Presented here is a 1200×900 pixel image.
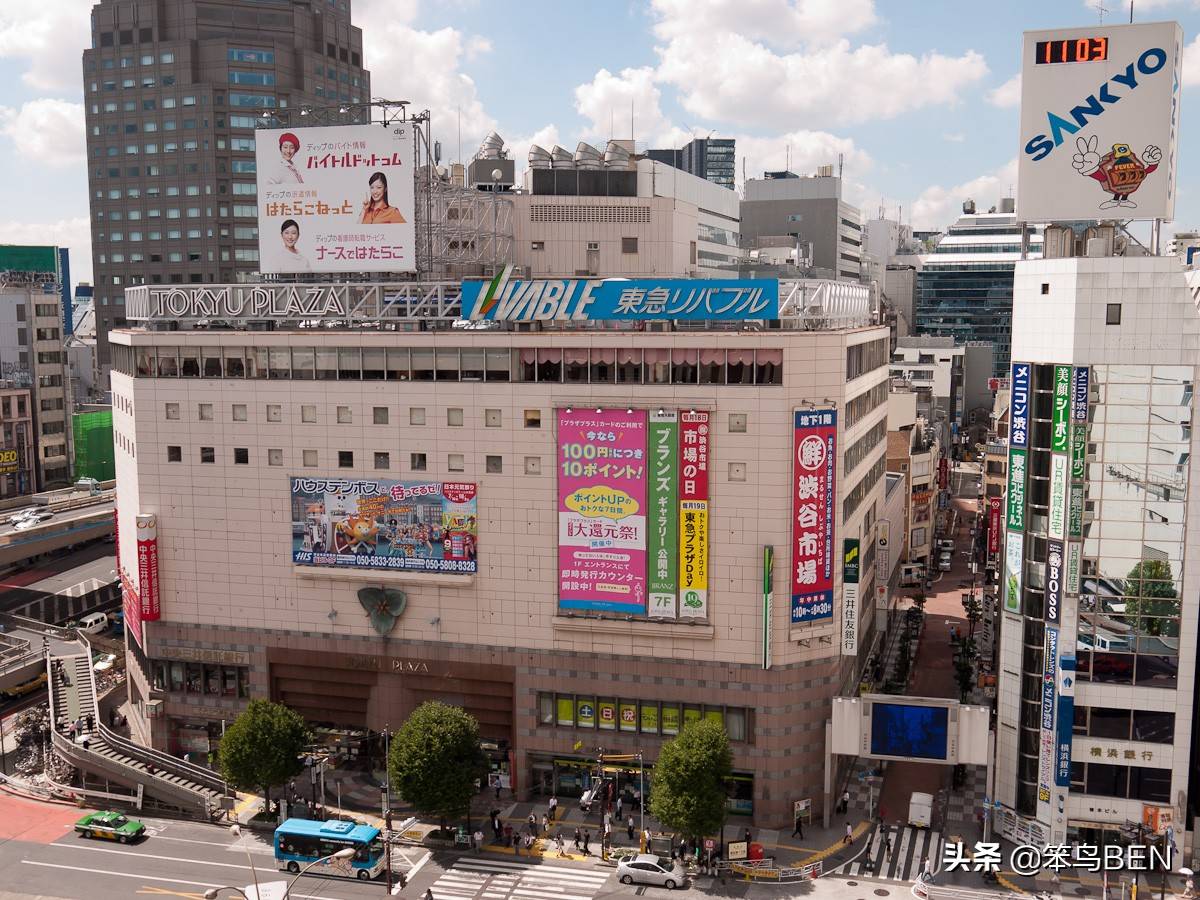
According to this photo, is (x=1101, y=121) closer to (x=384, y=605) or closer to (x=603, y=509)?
(x=603, y=509)

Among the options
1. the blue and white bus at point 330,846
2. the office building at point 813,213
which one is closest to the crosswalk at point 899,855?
the blue and white bus at point 330,846

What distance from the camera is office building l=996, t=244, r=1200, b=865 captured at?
60.8m

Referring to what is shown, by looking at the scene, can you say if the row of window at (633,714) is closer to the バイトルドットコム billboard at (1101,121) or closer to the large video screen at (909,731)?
the large video screen at (909,731)

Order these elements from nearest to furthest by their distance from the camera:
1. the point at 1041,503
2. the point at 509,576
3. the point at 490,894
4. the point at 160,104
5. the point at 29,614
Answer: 1. the point at 490,894
2. the point at 1041,503
3. the point at 509,576
4. the point at 29,614
5. the point at 160,104

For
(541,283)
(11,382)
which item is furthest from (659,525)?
(11,382)

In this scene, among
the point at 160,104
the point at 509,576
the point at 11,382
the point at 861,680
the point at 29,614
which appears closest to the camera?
the point at 509,576

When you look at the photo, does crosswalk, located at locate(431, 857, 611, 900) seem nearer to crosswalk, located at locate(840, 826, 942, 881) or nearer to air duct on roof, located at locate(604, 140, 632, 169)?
crosswalk, located at locate(840, 826, 942, 881)

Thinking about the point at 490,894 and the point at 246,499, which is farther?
the point at 246,499

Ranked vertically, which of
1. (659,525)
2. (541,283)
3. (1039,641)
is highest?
(541,283)

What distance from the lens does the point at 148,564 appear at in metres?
74.8

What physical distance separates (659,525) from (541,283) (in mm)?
16063

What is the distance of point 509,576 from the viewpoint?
228 feet

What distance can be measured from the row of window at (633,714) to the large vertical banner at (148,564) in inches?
1070

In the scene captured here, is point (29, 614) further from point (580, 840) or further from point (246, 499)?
point (580, 840)
